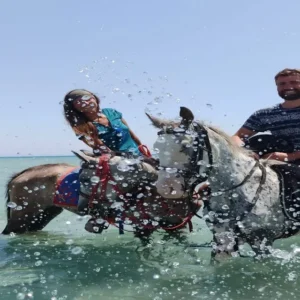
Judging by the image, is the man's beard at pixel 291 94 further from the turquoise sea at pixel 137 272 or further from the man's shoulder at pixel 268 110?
the turquoise sea at pixel 137 272

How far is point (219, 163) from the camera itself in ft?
14.4

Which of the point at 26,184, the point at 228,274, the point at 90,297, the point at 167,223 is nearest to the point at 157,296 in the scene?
the point at 90,297

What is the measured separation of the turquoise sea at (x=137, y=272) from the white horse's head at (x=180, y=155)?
37.0 inches

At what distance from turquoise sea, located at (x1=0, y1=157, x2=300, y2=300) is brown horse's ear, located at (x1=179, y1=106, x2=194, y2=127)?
1.48 meters

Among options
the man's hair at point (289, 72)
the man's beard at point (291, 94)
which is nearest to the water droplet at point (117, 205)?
the man's beard at point (291, 94)

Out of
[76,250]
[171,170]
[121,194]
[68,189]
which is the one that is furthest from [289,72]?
[76,250]

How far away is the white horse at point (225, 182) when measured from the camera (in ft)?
14.0

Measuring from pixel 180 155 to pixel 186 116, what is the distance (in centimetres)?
37

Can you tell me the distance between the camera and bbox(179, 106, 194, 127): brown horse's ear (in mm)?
4134

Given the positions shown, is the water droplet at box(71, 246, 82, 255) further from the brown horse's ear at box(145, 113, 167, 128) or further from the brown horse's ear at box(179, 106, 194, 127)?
the brown horse's ear at box(179, 106, 194, 127)

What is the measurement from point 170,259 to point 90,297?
151cm

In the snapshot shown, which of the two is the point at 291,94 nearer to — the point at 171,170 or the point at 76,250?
the point at 171,170

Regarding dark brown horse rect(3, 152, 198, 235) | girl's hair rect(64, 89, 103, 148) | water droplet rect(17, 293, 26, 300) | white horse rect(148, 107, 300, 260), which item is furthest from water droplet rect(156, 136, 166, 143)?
water droplet rect(17, 293, 26, 300)

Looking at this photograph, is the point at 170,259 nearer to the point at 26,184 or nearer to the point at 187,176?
the point at 187,176
